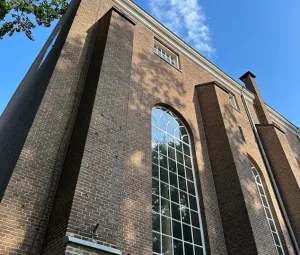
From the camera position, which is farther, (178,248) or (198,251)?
(198,251)

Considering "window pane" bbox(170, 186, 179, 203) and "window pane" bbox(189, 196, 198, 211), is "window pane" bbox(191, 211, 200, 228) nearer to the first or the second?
"window pane" bbox(189, 196, 198, 211)

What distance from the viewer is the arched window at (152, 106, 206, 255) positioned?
7.41 m

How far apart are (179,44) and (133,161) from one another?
836cm

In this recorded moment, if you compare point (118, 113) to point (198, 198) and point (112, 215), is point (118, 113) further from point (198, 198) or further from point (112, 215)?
point (198, 198)

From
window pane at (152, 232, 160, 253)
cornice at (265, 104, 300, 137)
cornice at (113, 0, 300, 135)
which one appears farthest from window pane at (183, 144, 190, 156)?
cornice at (265, 104, 300, 137)

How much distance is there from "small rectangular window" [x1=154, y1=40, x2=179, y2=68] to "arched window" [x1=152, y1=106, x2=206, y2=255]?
11.0ft

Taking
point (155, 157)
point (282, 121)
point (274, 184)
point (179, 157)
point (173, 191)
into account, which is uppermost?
point (282, 121)

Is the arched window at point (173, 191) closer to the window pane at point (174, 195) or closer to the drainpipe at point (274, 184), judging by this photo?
the window pane at point (174, 195)

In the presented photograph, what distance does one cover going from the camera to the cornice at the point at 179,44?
1259 cm

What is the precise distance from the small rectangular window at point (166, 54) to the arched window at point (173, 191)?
334 cm

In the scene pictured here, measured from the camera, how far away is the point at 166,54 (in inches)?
522

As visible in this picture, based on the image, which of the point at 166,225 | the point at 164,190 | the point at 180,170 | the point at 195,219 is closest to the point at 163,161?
the point at 180,170

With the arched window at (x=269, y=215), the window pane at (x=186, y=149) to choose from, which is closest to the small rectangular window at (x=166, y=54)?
the window pane at (x=186, y=149)

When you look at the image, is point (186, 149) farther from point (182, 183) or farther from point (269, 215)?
point (269, 215)
